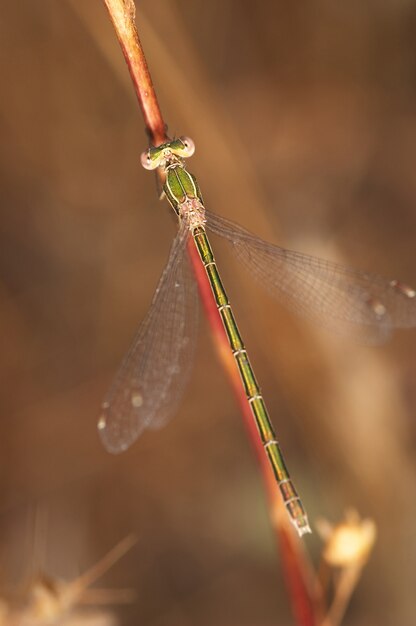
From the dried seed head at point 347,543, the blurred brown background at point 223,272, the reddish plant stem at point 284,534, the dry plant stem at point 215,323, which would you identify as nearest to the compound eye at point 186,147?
the dry plant stem at point 215,323

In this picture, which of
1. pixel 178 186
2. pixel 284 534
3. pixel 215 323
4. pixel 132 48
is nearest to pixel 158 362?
pixel 215 323

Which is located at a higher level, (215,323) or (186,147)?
(186,147)

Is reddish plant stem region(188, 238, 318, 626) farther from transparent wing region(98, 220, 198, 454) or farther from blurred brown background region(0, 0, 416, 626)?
blurred brown background region(0, 0, 416, 626)

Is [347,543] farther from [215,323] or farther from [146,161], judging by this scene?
[146,161]

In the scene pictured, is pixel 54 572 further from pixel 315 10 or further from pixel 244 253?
pixel 315 10

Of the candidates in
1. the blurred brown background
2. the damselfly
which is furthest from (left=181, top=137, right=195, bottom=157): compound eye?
the blurred brown background

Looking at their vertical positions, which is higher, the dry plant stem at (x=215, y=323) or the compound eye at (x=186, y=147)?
the compound eye at (x=186, y=147)

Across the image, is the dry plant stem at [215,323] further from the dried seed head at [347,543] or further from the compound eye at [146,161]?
the compound eye at [146,161]
